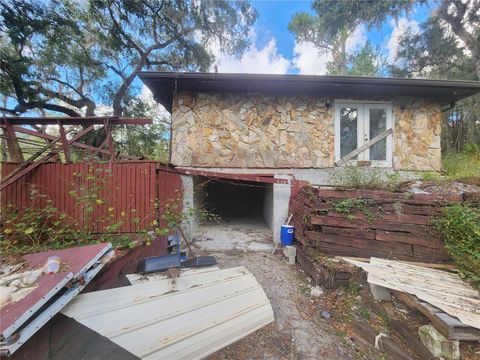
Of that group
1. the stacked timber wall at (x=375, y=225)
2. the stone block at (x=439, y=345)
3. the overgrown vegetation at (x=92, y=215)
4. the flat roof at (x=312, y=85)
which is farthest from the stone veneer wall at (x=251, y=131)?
the stone block at (x=439, y=345)

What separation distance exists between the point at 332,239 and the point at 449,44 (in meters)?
10.9

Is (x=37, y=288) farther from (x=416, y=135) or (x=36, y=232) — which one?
(x=416, y=135)

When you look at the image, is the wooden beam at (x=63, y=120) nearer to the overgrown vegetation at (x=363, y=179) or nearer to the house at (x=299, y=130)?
the house at (x=299, y=130)

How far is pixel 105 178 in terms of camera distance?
4.11 m

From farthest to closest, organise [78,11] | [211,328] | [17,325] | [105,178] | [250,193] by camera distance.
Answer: [250,193]
[78,11]
[105,178]
[211,328]
[17,325]

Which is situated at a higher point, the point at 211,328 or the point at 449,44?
the point at 449,44

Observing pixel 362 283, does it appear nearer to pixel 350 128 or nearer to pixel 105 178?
pixel 350 128

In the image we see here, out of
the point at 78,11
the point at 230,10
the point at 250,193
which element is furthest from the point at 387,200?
the point at 78,11

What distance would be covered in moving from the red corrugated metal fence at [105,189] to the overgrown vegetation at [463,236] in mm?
4674

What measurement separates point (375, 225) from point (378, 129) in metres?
3.34

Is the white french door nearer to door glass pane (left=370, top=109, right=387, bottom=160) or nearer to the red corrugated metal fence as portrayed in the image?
door glass pane (left=370, top=109, right=387, bottom=160)

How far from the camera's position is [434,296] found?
7.84 ft

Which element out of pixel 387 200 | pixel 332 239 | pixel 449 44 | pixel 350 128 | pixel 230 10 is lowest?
pixel 332 239

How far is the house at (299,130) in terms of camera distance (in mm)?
5328
